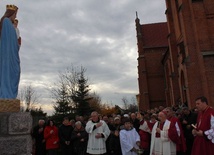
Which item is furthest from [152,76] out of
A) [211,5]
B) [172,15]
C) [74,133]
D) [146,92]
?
[74,133]

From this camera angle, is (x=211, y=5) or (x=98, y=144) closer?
(x=98, y=144)

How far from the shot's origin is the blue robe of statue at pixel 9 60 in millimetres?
5711

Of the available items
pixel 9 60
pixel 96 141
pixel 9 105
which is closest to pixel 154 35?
pixel 96 141

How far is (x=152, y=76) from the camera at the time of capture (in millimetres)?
38656

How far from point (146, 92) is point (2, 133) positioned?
33346mm

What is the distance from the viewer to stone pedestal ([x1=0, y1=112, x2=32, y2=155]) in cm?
506

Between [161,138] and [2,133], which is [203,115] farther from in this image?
[2,133]

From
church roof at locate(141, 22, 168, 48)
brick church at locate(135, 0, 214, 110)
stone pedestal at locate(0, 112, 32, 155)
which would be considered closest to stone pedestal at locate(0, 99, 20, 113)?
stone pedestal at locate(0, 112, 32, 155)

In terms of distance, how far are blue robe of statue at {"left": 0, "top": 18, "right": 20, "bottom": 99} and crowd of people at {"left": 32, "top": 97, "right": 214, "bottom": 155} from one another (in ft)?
10.1

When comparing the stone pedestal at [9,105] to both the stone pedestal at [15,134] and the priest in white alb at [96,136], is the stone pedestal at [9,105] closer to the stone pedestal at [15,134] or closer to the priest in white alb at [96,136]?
the stone pedestal at [15,134]

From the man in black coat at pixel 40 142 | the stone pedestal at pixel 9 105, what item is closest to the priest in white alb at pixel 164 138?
the stone pedestal at pixel 9 105

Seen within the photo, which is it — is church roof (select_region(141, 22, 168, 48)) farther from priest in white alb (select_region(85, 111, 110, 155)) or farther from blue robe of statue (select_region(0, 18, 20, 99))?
blue robe of statue (select_region(0, 18, 20, 99))

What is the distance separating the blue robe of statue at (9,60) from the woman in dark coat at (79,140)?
4.20 metres

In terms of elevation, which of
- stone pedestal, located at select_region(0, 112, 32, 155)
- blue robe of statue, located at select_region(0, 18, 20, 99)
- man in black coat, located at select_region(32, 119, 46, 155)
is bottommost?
man in black coat, located at select_region(32, 119, 46, 155)
